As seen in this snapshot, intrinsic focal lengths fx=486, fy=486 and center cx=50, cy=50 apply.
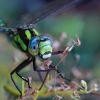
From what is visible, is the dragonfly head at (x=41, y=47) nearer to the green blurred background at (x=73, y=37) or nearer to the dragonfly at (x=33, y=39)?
the dragonfly at (x=33, y=39)

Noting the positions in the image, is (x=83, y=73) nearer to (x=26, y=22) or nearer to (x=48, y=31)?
(x=48, y=31)

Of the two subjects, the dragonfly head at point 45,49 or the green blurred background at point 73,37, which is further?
the green blurred background at point 73,37

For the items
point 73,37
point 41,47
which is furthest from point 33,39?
point 73,37

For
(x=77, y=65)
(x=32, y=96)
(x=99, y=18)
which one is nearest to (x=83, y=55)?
(x=77, y=65)

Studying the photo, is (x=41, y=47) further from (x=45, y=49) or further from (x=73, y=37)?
(x=73, y=37)

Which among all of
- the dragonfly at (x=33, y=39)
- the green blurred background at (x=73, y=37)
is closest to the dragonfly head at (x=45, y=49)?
the dragonfly at (x=33, y=39)

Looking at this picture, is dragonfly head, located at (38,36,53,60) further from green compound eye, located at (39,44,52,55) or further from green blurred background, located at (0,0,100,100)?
green blurred background, located at (0,0,100,100)
